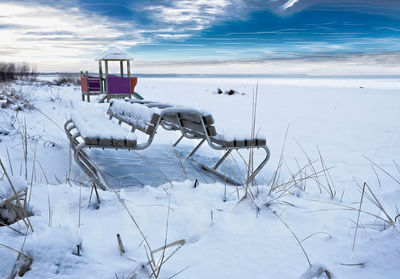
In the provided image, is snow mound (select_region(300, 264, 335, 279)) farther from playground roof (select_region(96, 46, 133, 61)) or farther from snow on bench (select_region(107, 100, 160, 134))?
playground roof (select_region(96, 46, 133, 61))

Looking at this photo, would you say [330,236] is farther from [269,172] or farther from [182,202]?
[269,172]

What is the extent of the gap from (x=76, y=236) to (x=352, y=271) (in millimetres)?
1048

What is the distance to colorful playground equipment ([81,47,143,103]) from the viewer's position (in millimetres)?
11227

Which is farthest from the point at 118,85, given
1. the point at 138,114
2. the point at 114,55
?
the point at 138,114

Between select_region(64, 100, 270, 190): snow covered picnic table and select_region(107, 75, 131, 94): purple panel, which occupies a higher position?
select_region(107, 75, 131, 94): purple panel

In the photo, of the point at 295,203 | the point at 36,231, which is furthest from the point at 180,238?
the point at 295,203

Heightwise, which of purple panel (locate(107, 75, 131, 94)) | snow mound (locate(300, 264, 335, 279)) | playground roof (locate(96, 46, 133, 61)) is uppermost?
playground roof (locate(96, 46, 133, 61))

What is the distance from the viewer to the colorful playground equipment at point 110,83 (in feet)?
36.8

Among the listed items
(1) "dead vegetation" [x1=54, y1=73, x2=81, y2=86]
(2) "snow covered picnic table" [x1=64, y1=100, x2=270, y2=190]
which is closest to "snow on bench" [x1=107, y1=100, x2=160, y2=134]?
(2) "snow covered picnic table" [x1=64, y1=100, x2=270, y2=190]

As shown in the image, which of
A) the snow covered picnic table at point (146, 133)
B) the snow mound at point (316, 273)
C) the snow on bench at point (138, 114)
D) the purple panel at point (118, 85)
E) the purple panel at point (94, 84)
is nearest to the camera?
the snow mound at point (316, 273)

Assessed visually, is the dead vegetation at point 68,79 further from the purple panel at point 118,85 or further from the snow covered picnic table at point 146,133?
the snow covered picnic table at point 146,133

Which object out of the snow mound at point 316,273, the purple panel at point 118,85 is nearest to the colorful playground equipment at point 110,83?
the purple panel at point 118,85

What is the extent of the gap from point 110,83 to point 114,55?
169 centimetres

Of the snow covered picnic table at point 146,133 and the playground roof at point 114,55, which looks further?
the playground roof at point 114,55
